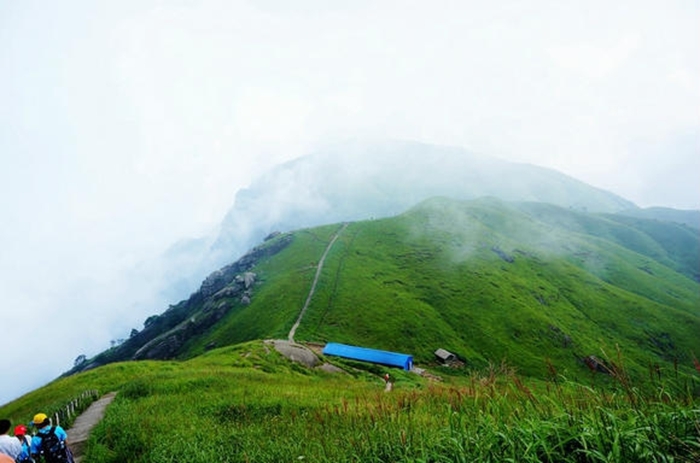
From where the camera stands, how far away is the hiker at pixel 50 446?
38.3ft

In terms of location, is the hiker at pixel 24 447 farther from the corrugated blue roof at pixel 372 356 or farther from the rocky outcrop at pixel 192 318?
the rocky outcrop at pixel 192 318

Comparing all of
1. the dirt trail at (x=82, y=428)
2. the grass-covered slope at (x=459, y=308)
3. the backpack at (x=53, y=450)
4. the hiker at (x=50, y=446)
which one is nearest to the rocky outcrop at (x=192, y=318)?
the grass-covered slope at (x=459, y=308)

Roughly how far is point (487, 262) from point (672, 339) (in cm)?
7239

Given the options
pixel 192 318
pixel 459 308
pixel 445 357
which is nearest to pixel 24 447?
pixel 445 357

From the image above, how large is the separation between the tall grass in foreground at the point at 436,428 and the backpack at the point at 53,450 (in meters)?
0.79

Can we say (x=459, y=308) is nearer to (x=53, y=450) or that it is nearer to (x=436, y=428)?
(x=53, y=450)

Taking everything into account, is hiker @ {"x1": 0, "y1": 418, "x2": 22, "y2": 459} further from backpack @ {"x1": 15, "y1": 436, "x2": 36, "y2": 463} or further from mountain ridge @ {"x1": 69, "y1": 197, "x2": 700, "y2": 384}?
mountain ridge @ {"x1": 69, "y1": 197, "x2": 700, "y2": 384}

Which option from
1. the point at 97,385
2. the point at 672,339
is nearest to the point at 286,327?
the point at 97,385

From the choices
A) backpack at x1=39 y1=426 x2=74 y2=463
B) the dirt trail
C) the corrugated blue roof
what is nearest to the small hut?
the corrugated blue roof

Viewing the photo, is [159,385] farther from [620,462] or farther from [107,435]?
[620,462]

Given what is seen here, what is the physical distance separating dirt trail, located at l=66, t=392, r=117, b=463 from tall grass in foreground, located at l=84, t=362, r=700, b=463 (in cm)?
129

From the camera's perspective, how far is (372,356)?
79125 mm

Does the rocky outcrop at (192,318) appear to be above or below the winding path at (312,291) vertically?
below

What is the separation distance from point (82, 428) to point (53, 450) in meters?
6.92
